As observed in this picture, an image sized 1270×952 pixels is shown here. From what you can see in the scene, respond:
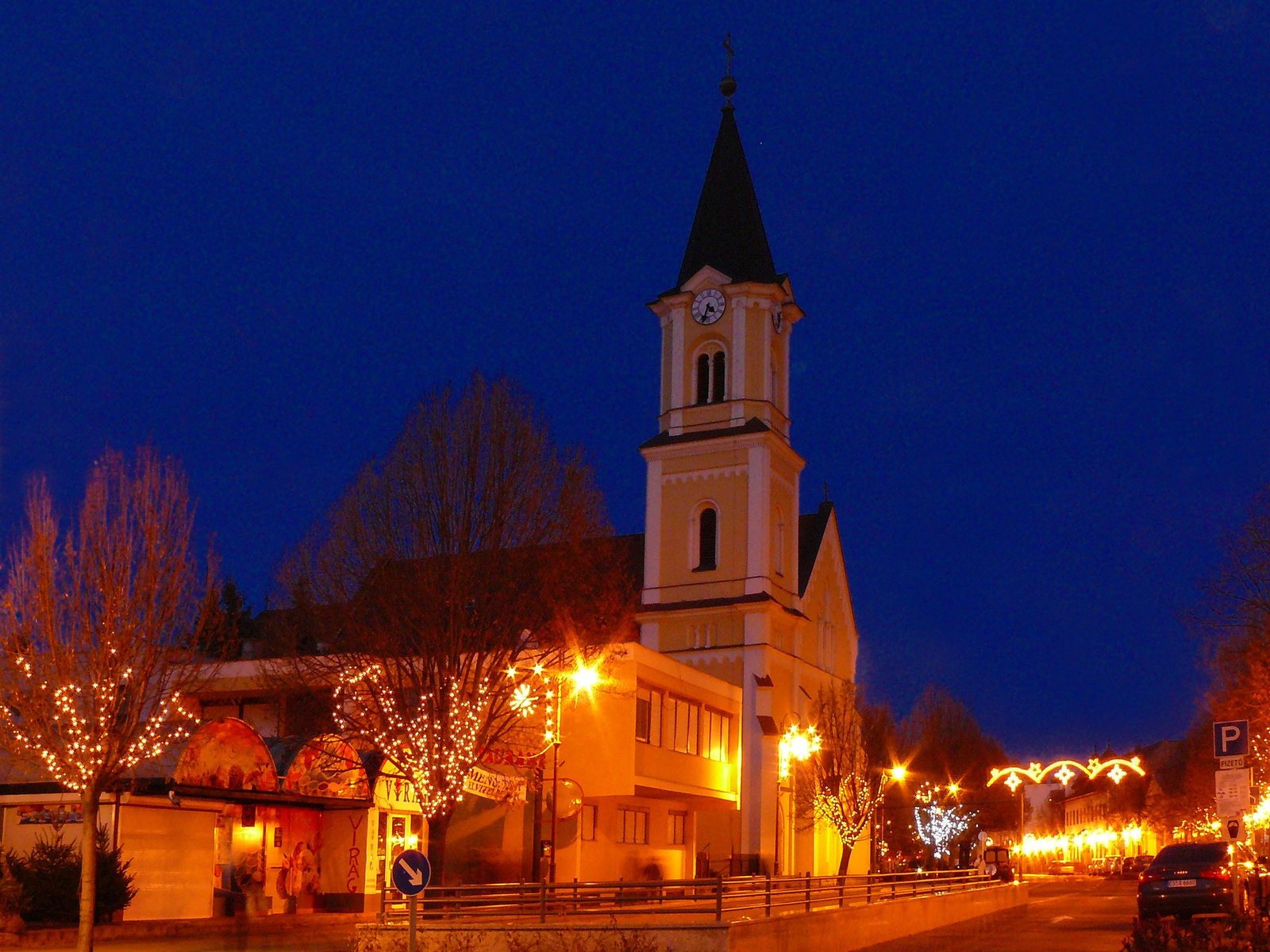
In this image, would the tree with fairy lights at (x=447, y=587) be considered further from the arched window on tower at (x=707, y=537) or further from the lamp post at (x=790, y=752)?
the arched window on tower at (x=707, y=537)

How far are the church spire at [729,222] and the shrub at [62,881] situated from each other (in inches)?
1608

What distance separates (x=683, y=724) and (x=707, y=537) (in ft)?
47.2

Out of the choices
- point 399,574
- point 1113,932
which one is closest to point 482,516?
point 399,574

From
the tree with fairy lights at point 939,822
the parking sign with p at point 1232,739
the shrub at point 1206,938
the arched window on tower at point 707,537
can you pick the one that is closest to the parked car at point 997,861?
the arched window on tower at point 707,537

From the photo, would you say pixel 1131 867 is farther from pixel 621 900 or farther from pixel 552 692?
pixel 621 900

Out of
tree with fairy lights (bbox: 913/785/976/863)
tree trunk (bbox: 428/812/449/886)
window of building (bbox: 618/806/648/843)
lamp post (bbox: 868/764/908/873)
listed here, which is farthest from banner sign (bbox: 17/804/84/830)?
tree with fairy lights (bbox: 913/785/976/863)

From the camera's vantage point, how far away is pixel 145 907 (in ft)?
110

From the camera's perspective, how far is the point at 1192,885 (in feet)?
92.4

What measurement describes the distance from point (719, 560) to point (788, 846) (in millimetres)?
12294

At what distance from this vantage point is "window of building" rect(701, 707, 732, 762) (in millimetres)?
54000

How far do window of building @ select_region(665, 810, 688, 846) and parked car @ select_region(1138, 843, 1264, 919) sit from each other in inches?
1006

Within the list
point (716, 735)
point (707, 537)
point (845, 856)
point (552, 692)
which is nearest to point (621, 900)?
point (552, 692)

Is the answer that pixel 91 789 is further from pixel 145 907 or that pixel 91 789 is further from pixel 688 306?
pixel 688 306

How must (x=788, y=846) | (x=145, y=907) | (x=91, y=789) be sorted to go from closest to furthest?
1. (x=91, y=789)
2. (x=145, y=907)
3. (x=788, y=846)
